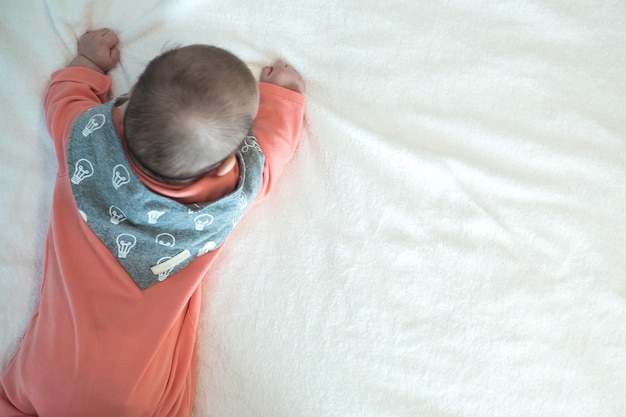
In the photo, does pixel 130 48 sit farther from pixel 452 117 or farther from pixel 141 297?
pixel 452 117

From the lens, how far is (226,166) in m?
0.81

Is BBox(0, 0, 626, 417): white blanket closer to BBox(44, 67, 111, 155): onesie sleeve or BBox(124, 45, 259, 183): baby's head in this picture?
BBox(44, 67, 111, 155): onesie sleeve

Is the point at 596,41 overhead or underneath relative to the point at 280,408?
overhead

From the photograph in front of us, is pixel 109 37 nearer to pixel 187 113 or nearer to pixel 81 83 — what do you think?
pixel 81 83

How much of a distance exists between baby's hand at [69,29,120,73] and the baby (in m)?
0.10

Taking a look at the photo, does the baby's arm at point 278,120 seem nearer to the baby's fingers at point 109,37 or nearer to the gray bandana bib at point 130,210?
A: the gray bandana bib at point 130,210

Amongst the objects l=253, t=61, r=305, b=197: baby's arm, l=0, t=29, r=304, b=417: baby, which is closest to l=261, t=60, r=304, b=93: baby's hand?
l=253, t=61, r=305, b=197: baby's arm

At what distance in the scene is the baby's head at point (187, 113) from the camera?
0.71 metres

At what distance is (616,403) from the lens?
0.90 meters

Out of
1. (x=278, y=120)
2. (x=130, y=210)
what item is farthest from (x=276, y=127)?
(x=130, y=210)

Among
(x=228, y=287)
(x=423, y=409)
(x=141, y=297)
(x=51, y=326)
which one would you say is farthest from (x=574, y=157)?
(x=51, y=326)

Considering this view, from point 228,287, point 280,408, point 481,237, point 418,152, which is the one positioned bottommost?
point 280,408

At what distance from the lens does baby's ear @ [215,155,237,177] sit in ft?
2.63

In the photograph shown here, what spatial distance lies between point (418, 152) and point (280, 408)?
1.66ft
